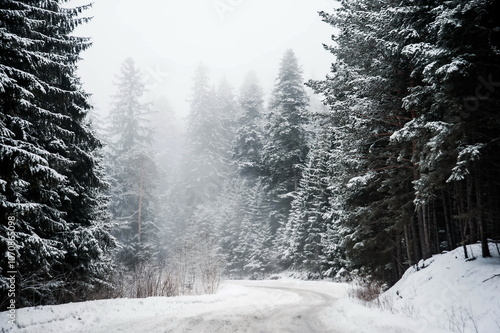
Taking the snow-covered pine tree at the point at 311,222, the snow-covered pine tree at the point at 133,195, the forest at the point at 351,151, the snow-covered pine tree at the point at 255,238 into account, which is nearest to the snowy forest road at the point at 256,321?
the forest at the point at 351,151

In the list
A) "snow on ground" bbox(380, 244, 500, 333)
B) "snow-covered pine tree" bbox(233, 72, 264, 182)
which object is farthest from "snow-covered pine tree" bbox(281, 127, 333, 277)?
"snow on ground" bbox(380, 244, 500, 333)

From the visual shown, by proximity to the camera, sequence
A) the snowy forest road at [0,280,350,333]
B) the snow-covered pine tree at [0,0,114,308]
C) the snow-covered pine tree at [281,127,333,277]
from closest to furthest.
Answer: the snow-covered pine tree at [0,0,114,308] → the snowy forest road at [0,280,350,333] → the snow-covered pine tree at [281,127,333,277]

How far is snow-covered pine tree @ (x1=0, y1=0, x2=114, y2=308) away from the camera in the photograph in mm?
6918

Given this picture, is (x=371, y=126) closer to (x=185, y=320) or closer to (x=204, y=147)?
(x=185, y=320)

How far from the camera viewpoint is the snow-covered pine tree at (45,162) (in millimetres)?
6918

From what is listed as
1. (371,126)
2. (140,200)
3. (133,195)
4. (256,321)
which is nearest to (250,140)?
(133,195)

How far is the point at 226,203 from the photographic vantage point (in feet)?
136

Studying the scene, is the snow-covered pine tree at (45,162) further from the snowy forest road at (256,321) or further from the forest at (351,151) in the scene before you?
the snowy forest road at (256,321)

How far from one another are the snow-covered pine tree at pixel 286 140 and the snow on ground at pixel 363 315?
82.8 ft

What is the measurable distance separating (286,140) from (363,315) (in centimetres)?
2873

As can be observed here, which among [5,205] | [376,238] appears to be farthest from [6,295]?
[376,238]

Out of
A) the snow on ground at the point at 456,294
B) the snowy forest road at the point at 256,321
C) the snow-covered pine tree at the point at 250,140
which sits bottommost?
the snowy forest road at the point at 256,321

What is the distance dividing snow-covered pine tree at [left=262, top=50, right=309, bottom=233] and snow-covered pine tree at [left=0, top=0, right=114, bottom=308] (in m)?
24.6

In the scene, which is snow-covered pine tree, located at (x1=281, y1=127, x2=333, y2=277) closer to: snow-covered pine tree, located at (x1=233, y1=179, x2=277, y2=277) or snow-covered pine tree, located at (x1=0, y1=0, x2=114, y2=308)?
snow-covered pine tree, located at (x1=233, y1=179, x2=277, y2=277)
